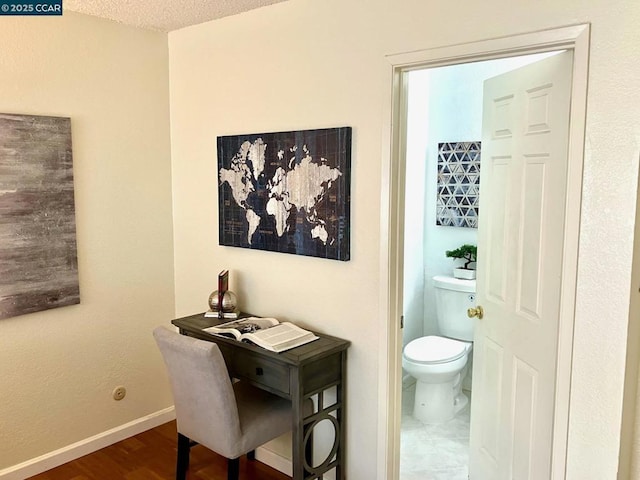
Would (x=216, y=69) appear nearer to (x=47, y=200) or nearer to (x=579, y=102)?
(x=47, y=200)

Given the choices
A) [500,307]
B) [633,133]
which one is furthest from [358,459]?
[633,133]

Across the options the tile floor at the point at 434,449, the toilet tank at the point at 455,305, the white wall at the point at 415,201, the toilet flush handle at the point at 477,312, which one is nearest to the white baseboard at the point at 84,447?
the tile floor at the point at 434,449

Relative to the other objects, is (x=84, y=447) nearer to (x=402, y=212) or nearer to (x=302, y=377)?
(x=302, y=377)

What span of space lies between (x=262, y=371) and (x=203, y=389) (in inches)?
10.8

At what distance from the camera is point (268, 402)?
103 inches

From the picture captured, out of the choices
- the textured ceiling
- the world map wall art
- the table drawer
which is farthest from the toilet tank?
the textured ceiling

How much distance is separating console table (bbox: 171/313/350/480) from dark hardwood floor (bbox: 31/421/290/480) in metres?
0.47

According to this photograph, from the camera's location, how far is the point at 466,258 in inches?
145

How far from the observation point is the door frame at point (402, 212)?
5.97 ft

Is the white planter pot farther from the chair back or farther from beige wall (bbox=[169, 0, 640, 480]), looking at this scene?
the chair back

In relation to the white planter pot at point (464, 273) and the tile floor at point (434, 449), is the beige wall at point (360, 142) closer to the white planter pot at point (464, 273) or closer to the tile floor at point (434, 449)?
the tile floor at point (434, 449)

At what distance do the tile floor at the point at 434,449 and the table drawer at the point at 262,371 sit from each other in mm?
1009

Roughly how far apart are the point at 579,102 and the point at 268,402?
1847 mm

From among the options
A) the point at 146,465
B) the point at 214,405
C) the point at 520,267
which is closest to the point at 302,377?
the point at 214,405
